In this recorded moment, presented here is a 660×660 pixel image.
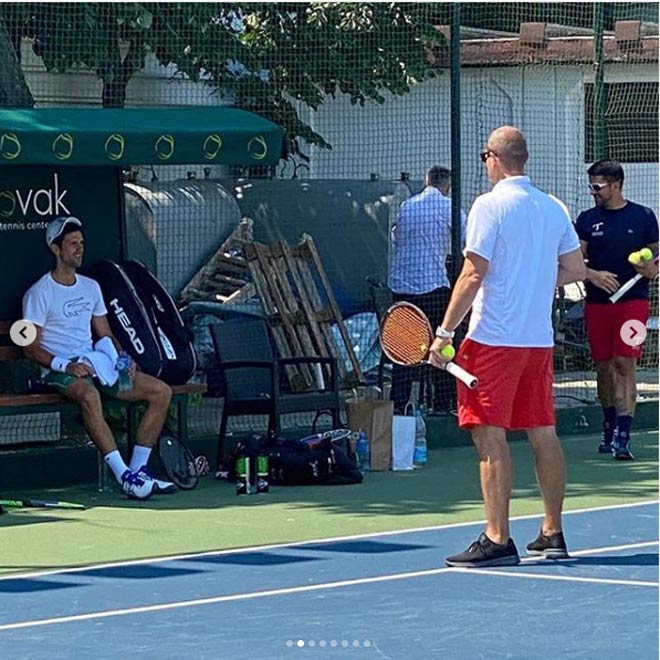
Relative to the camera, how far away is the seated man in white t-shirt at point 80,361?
10820 millimetres

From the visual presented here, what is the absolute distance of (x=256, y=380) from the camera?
12266 mm

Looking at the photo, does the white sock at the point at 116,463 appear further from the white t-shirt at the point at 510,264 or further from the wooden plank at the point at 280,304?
the white t-shirt at the point at 510,264

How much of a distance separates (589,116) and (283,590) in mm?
9320

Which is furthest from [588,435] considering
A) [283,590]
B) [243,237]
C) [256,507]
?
[283,590]

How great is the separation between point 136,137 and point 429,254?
3.03m

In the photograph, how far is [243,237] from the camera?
14828 millimetres

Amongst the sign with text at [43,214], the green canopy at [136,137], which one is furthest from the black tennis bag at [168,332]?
the green canopy at [136,137]

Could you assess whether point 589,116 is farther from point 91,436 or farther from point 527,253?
point 527,253

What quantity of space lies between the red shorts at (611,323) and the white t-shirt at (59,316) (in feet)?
11.5

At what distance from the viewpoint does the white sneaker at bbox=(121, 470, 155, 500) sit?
35.3 ft

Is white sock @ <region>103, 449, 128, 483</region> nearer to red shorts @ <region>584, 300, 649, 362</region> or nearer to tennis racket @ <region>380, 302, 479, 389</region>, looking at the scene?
tennis racket @ <region>380, 302, 479, 389</region>

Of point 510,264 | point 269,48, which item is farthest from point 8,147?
point 269,48

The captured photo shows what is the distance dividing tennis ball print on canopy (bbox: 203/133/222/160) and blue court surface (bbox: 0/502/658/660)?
3133mm

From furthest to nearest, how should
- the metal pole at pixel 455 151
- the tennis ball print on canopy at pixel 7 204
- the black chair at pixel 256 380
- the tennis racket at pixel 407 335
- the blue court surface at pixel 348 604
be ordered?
the metal pole at pixel 455 151 < the black chair at pixel 256 380 < the tennis ball print on canopy at pixel 7 204 < the tennis racket at pixel 407 335 < the blue court surface at pixel 348 604
